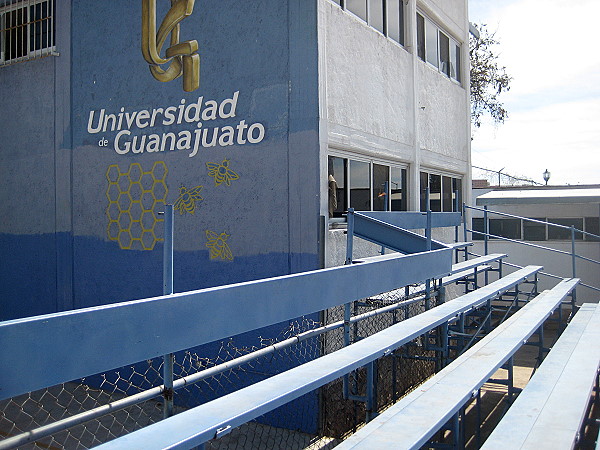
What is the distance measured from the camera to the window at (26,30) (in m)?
10.5

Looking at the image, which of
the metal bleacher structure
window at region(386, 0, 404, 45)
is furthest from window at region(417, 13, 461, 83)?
the metal bleacher structure

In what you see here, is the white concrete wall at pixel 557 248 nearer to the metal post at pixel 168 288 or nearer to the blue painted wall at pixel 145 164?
the blue painted wall at pixel 145 164

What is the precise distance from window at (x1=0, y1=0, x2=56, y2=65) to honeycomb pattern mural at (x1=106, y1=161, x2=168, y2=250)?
2833 millimetres

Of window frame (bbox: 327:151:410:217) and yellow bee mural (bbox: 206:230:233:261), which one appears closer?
yellow bee mural (bbox: 206:230:233:261)

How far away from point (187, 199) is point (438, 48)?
6.59 metres

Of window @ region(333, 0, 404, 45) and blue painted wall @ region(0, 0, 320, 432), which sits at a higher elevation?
window @ region(333, 0, 404, 45)

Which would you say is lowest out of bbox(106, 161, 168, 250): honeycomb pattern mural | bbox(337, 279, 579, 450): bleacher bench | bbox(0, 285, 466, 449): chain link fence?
bbox(0, 285, 466, 449): chain link fence

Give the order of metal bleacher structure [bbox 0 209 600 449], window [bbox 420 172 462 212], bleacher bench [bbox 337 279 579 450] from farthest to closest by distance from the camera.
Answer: window [bbox 420 172 462 212], bleacher bench [bbox 337 279 579 450], metal bleacher structure [bbox 0 209 600 449]

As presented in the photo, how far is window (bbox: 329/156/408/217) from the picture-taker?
28.2ft

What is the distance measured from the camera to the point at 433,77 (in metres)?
11.9

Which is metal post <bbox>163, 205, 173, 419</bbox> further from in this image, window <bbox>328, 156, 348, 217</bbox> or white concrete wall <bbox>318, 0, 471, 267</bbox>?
window <bbox>328, 156, 348, 217</bbox>

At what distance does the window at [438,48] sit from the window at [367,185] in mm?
2747

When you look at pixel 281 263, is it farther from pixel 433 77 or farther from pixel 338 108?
pixel 433 77

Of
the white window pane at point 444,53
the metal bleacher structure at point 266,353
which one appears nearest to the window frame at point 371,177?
the metal bleacher structure at point 266,353
